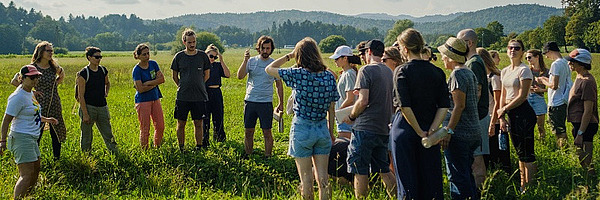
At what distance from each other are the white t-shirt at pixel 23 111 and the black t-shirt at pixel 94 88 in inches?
60.9

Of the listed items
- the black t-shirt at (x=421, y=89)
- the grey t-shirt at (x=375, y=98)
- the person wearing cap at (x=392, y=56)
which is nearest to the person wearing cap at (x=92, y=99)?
the grey t-shirt at (x=375, y=98)

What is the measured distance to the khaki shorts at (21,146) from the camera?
5273 millimetres

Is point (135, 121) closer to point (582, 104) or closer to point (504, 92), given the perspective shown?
point (504, 92)

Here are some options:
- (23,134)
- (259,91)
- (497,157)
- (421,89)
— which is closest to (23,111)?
(23,134)

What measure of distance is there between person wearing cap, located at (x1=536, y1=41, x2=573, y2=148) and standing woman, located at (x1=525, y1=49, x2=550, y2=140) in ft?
0.65

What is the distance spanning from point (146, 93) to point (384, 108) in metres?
4.08

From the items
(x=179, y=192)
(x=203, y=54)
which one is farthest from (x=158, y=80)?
(x=179, y=192)

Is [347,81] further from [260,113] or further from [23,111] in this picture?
[23,111]

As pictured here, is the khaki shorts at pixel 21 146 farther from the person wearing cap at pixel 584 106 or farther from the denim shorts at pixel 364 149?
the person wearing cap at pixel 584 106

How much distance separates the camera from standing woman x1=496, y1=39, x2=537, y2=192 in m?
5.54

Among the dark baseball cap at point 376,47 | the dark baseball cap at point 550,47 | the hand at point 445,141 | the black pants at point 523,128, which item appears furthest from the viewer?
the dark baseball cap at point 550,47

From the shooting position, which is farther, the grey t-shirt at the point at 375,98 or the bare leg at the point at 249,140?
the bare leg at the point at 249,140

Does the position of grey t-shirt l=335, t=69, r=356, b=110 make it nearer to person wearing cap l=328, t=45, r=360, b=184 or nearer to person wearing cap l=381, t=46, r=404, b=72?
person wearing cap l=328, t=45, r=360, b=184

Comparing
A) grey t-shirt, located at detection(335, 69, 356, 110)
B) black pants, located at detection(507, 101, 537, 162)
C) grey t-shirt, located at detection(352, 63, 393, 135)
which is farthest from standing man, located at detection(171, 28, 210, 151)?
black pants, located at detection(507, 101, 537, 162)
